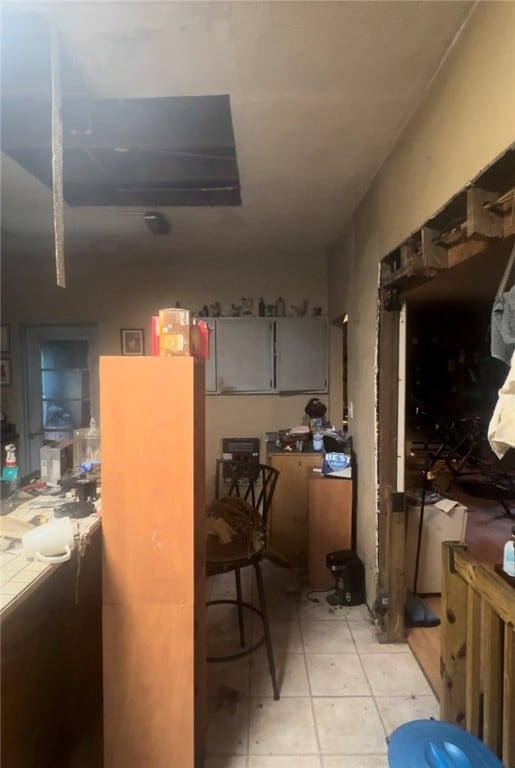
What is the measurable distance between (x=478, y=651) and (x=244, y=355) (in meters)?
2.86

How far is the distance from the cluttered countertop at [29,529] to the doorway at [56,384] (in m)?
2.35

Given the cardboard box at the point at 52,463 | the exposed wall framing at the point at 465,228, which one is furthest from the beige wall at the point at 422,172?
the cardboard box at the point at 52,463

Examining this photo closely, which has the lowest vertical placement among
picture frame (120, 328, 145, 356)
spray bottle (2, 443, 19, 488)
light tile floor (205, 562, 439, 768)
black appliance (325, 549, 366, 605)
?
light tile floor (205, 562, 439, 768)

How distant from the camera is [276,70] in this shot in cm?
157

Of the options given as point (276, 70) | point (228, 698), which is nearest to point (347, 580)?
point (228, 698)

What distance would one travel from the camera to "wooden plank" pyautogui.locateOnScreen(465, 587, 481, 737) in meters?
1.54

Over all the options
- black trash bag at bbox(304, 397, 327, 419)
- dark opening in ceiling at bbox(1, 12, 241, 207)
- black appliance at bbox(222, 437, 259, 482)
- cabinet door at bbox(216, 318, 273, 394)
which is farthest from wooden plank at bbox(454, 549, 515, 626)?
cabinet door at bbox(216, 318, 273, 394)

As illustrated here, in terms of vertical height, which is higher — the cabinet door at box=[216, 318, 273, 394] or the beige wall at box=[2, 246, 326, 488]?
the beige wall at box=[2, 246, 326, 488]

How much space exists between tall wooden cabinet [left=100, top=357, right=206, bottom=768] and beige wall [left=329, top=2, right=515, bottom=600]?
1130mm

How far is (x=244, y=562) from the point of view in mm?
2082

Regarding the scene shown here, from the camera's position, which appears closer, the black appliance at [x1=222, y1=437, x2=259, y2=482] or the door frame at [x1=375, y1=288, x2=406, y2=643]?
the door frame at [x1=375, y1=288, x2=406, y2=643]

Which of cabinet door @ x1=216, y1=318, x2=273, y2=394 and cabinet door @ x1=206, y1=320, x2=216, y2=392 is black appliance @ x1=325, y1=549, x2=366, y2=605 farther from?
cabinet door @ x1=206, y1=320, x2=216, y2=392

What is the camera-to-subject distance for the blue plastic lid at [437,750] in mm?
1184

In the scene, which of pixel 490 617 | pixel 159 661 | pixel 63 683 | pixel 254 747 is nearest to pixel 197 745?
pixel 254 747
